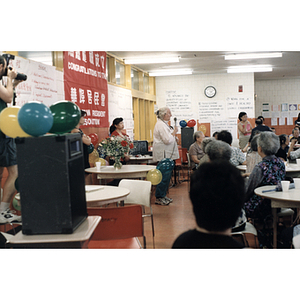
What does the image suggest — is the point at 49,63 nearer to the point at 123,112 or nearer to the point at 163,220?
the point at 163,220

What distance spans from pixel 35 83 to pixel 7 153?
5.16ft

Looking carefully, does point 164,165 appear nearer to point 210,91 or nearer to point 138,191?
point 138,191

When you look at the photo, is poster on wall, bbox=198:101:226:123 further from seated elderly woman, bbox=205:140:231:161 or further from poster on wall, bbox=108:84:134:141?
seated elderly woman, bbox=205:140:231:161

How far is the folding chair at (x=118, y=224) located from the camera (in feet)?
8.41

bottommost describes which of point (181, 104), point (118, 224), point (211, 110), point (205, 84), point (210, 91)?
point (118, 224)

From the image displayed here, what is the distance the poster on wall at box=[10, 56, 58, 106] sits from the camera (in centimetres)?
412

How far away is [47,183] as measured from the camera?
179 centimetres

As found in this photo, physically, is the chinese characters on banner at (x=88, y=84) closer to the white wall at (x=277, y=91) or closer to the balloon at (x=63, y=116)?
the balloon at (x=63, y=116)

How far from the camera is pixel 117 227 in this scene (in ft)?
8.49

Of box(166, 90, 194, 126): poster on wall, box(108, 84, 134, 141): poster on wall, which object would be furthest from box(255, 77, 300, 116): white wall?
box(108, 84, 134, 141): poster on wall

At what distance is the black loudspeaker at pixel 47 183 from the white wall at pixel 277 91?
46.0 ft

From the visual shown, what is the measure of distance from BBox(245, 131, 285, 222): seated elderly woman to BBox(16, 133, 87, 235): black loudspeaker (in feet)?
6.83

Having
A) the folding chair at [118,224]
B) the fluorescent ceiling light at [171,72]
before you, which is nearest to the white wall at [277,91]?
the fluorescent ceiling light at [171,72]

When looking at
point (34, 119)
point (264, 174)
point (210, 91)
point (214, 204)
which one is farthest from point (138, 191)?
point (210, 91)
